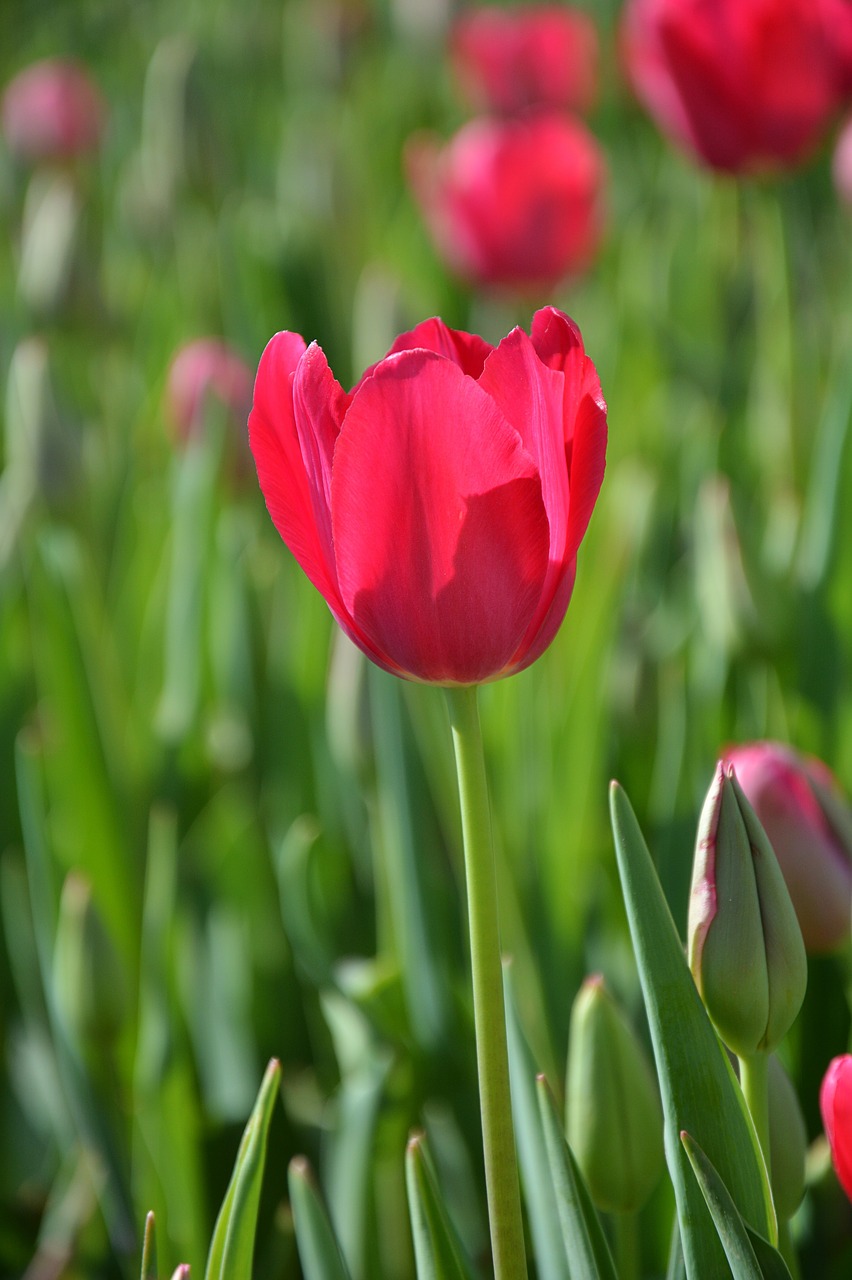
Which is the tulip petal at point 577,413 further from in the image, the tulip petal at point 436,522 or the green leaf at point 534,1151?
the green leaf at point 534,1151

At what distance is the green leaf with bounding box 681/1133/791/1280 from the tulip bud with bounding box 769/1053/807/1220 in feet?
0.20

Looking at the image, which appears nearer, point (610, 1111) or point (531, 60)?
point (610, 1111)

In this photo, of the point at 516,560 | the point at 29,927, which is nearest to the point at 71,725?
the point at 29,927

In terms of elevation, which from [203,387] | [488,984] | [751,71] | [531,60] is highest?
[531,60]

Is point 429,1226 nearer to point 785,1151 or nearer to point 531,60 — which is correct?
point 785,1151

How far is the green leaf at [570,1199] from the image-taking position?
33cm

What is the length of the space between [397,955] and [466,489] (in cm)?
36

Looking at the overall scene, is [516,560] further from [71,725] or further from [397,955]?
[71,725]

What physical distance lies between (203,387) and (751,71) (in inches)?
15.8

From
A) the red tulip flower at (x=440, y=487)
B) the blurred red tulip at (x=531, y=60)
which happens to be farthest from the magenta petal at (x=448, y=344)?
the blurred red tulip at (x=531, y=60)

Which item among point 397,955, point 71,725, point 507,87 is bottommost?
point 397,955

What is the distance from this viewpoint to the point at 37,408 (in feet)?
2.73

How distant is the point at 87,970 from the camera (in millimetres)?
534

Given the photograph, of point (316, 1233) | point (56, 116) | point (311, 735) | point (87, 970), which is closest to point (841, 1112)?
point (316, 1233)
